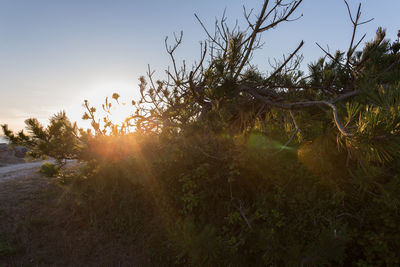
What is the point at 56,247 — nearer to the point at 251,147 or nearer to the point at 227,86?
the point at 251,147

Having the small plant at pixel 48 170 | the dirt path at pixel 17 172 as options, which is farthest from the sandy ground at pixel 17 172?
the small plant at pixel 48 170

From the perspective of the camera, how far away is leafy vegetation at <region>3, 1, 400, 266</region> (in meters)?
1.86

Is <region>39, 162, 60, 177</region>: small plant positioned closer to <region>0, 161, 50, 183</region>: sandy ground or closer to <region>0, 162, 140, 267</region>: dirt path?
<region>0, 162, 140, 267</region>: dirt path

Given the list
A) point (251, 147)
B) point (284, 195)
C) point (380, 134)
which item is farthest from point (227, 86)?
point (284, 195)

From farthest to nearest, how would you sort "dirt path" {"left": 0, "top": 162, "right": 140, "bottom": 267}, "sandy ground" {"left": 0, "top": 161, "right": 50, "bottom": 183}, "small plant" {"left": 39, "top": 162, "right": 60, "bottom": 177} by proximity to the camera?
"sandy ground" {"left": 0, "top": 161, "right": 50, "bottom": 183} < "dirt path" {"left": 0, "top": 162, "right": 140, "bottom": 267} < "small plant" {"left": 39, "top": 162, "right": 60, "bottom": 177}

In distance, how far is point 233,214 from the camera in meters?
2.57

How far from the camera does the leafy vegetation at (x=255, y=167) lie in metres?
1.86

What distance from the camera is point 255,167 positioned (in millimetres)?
2586

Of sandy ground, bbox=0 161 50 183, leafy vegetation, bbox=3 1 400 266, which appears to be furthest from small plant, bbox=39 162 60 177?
sandy ground, bbox=0 161 50 183

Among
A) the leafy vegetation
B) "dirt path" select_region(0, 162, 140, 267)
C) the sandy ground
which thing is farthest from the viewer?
the sandy ground

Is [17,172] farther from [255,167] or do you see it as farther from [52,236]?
[255,167]

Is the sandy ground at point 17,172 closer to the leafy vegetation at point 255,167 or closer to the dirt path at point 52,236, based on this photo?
the dirt path at point 52,236

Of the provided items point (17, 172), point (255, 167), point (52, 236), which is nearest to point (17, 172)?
point (17, 172)

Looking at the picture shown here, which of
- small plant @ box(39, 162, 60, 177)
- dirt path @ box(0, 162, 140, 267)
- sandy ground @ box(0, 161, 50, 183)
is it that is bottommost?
dirt path @ box(0, 162, 140, 267)
